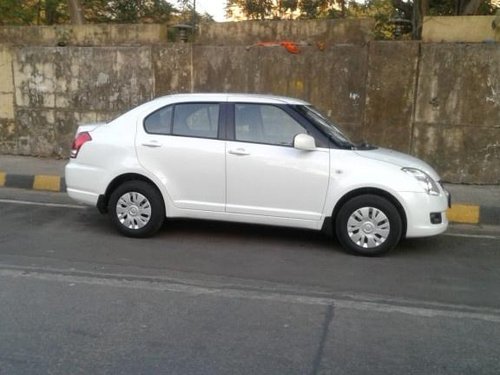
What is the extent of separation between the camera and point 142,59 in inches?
416

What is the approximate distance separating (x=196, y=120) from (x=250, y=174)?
886 mm

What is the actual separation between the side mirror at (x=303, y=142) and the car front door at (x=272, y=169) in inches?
3.8

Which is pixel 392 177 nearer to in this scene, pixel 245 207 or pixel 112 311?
pixel 245 207

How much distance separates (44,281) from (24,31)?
7.90m

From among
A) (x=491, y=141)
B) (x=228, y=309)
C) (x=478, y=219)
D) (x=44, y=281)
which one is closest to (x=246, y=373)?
(x=228, y=309)

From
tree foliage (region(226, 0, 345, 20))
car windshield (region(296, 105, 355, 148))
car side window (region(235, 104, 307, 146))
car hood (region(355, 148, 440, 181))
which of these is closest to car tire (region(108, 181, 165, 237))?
car side window (region(235, 104, 307, 146))

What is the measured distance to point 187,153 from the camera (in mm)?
6102

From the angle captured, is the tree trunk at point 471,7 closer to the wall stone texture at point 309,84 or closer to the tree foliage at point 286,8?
the wall stone texture at point 309,84

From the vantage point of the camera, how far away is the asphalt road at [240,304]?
11.6ft

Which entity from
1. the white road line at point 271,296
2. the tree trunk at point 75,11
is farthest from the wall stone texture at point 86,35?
the white road line at point 271,296

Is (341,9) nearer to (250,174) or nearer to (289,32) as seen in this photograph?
(289,32)

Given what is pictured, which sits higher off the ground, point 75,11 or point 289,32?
point 75,11

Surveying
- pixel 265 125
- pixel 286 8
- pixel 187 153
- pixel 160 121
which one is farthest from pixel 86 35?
pixel 286 8

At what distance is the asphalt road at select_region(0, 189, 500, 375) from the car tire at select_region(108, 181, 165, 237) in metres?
0.15
